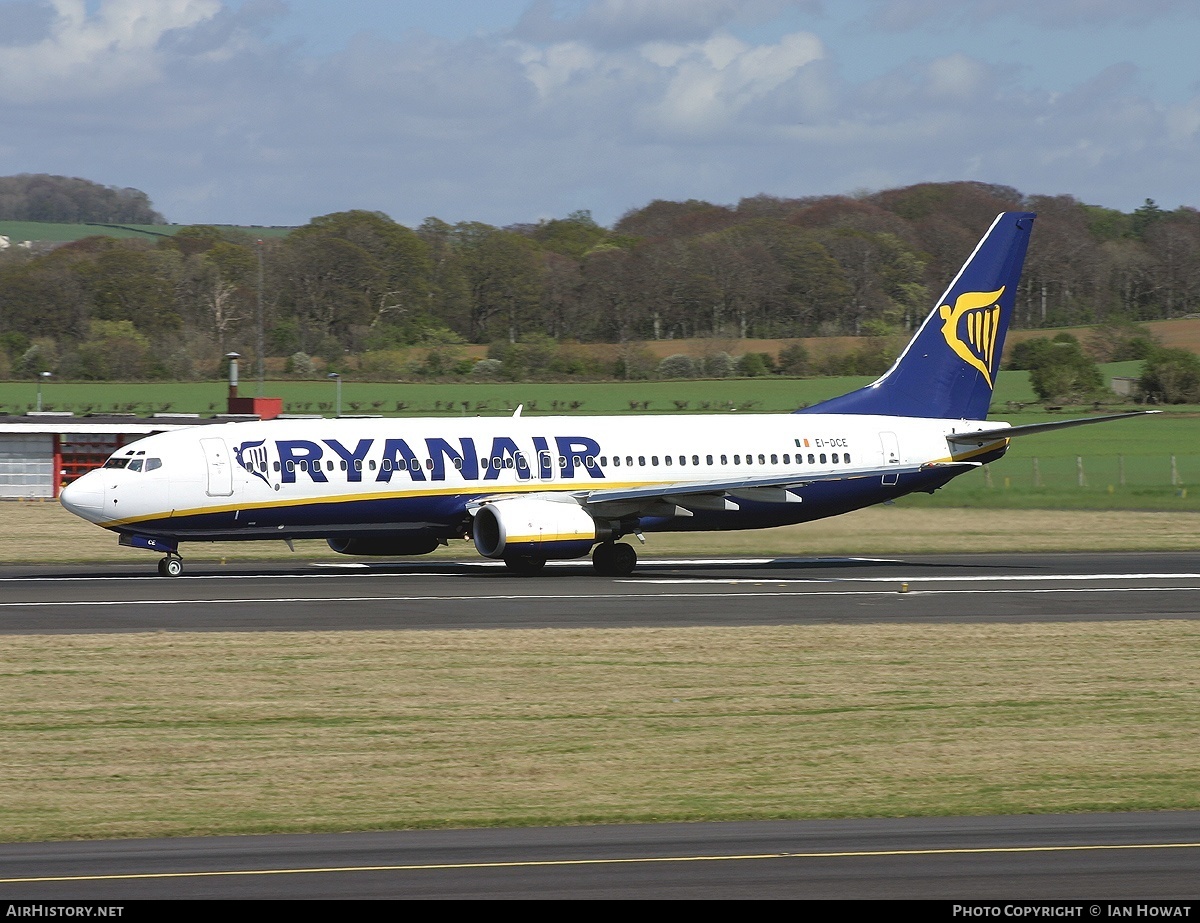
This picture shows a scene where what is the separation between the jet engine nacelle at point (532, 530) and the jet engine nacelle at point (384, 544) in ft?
4.35

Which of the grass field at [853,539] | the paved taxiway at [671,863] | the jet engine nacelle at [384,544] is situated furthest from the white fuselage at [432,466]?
the paved taxiway at [671,863]

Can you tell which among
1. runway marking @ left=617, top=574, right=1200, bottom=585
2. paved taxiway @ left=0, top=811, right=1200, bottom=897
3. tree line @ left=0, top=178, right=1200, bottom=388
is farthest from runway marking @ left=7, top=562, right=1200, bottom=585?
tree line @ left=0, top=178, right=1200, bottom=388

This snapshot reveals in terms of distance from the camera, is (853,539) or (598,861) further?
(853,539)

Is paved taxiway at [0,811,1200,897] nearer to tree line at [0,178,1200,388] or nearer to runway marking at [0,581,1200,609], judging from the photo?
runway marking at [0,581,1200,609]

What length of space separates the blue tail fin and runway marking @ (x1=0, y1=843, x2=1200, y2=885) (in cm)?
2979

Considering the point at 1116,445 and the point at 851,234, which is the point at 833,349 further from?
the point at 851,234

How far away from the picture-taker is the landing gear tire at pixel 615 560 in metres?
38.2

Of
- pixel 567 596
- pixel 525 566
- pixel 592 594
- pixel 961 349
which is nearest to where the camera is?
pixel 567 596

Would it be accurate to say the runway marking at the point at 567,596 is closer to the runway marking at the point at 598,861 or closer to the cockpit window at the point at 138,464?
the cockpit window at the point at 138,464

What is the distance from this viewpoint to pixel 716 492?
37.5m

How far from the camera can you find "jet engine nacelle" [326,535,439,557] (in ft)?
121

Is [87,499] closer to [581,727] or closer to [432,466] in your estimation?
[432,466]

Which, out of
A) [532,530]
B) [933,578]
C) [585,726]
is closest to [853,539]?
[933,578]

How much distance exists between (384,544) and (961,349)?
1654 centimetres
